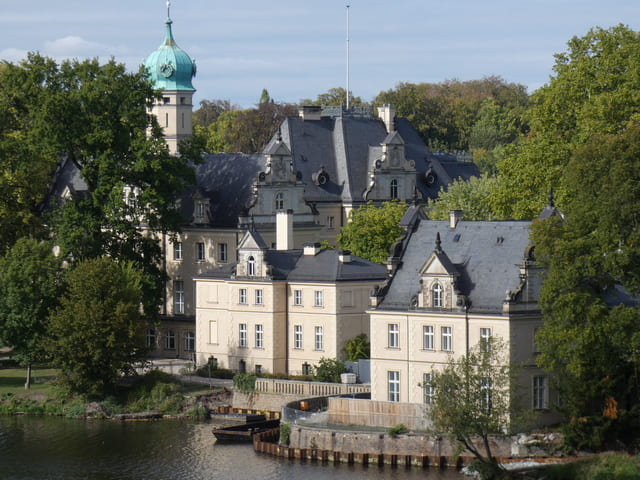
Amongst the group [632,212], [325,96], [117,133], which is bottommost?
[632,212]

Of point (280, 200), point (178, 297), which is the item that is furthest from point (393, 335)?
point (280, 200)

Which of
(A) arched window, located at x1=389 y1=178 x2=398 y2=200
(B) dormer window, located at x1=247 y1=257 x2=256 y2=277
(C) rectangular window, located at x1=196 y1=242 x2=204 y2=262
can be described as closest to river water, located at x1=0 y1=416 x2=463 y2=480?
(B) dormer window, located at x1=247 y1=257 x2=256 y2=277

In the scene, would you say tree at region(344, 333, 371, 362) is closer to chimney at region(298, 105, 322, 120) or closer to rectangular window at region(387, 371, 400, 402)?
rectangular window at region(387, 371, 400, 402)

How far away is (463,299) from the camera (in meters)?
71.4

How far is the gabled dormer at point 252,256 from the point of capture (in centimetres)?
8800

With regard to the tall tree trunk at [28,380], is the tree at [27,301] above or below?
above

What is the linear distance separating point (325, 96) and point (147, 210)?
249ft

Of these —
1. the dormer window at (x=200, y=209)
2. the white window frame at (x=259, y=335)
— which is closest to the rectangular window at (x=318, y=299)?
the white window frame at (x=259, y=335)

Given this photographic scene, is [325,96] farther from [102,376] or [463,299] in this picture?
[463,299]

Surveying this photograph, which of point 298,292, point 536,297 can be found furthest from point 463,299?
point 298,292

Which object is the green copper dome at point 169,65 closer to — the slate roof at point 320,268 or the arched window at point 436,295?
the slate roof at point 320,268

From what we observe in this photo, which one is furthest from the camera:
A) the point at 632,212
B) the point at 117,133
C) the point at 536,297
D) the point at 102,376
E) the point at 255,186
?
the point at 255,186

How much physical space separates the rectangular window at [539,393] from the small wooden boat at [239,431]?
14.5 m

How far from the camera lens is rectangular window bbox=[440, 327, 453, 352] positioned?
237ft
